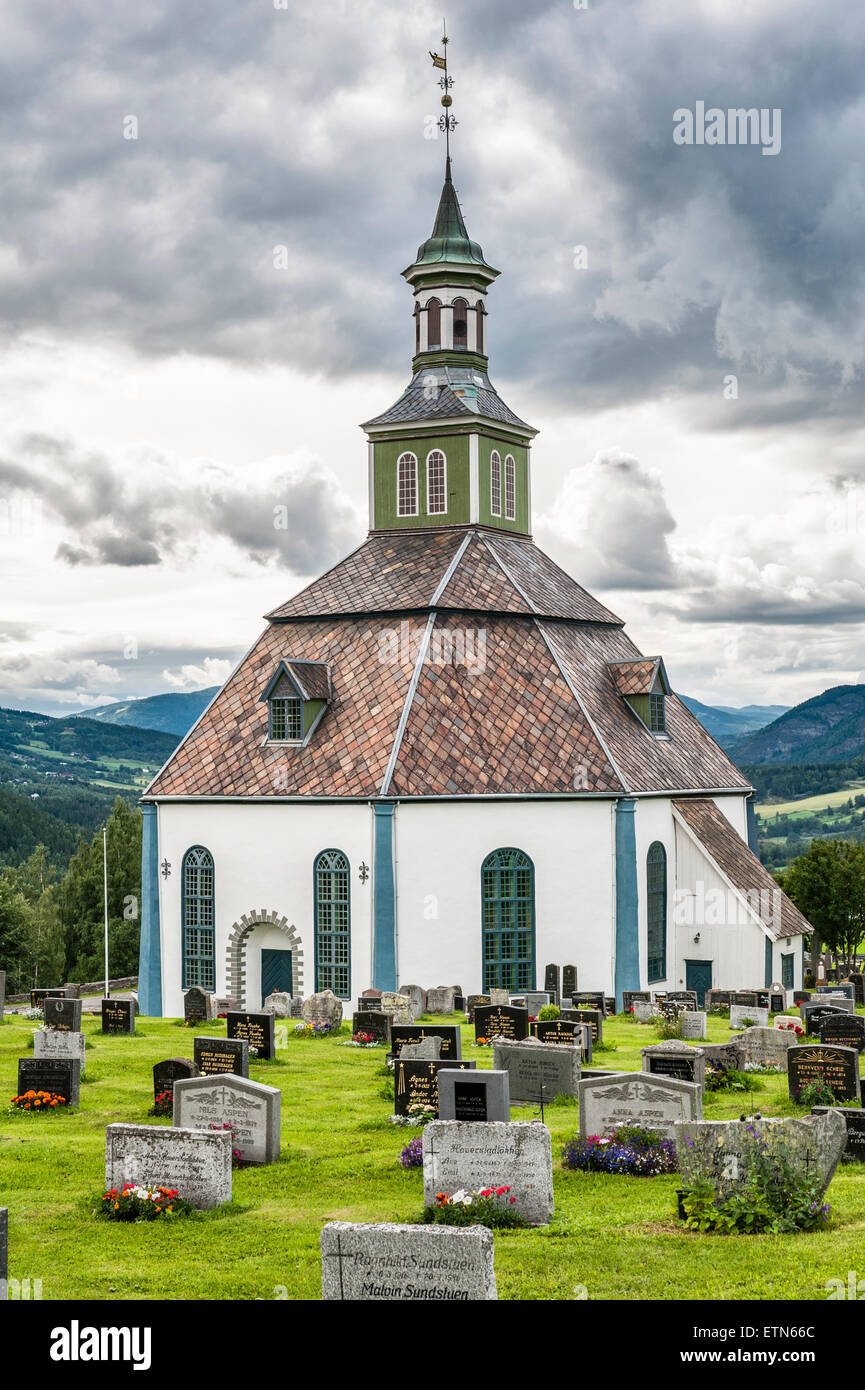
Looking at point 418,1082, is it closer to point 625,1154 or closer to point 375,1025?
point 625,1154

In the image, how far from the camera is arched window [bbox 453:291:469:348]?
50.0 m

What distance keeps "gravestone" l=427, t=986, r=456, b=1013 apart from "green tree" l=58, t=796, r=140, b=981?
39467 millimetres

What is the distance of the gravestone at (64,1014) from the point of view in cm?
2867

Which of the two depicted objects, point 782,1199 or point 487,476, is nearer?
point 782,1199

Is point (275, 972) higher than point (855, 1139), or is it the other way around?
point (855, 1139)

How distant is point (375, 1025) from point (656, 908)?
48.9 feet

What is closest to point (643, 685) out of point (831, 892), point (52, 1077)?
point (831, 892)

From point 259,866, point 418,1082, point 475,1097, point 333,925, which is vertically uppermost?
point 259,866

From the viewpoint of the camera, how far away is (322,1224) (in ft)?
49.5

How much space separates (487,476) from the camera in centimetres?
4753

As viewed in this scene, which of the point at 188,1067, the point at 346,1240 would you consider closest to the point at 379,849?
the point at 188,1067

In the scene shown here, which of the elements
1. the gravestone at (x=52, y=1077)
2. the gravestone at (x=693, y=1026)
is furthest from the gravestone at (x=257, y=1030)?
the gravestone at (x=693, y=1026)

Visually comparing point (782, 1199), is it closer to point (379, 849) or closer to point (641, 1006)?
point (641, 1006)
